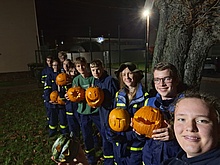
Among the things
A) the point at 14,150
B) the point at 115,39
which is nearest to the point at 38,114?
the point at 14,150

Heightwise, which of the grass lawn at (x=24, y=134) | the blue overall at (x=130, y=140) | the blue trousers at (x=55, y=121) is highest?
the blue overall at (x=130, y=140)

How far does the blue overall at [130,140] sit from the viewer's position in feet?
8.80

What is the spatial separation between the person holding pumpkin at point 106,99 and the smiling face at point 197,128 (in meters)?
1.95

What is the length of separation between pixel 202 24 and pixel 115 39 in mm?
24555

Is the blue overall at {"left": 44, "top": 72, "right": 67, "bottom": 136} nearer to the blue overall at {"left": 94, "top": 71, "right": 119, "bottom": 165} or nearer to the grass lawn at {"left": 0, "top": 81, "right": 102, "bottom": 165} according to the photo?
the grass lawn at {"left": 0, "top": 81, "right": 102, "bottom": 165}

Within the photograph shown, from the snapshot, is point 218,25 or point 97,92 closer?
point 218,25

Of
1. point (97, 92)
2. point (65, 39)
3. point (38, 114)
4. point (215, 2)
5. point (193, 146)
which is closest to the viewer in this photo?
point (193, 146)

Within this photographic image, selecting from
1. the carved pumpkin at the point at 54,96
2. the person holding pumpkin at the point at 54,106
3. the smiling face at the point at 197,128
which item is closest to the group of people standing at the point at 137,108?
the smiling face at the point at 197,128

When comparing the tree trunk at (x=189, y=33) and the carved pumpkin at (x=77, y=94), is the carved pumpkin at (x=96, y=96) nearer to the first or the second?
the carved pumpkin at (x=77, y=94)

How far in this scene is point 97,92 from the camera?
3.32 meters

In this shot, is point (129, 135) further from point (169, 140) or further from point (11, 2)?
point (11, 2)

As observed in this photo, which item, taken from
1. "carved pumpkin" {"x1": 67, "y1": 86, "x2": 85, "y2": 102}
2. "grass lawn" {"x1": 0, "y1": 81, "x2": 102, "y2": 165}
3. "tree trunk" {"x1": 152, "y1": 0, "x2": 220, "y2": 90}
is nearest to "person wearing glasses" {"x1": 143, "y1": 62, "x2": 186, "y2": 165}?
"tree trunk" {"x1": 152, "y1": 0, "x2": 220, "y2": 90}

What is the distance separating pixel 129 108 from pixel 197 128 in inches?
58.1

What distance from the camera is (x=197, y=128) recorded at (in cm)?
132
